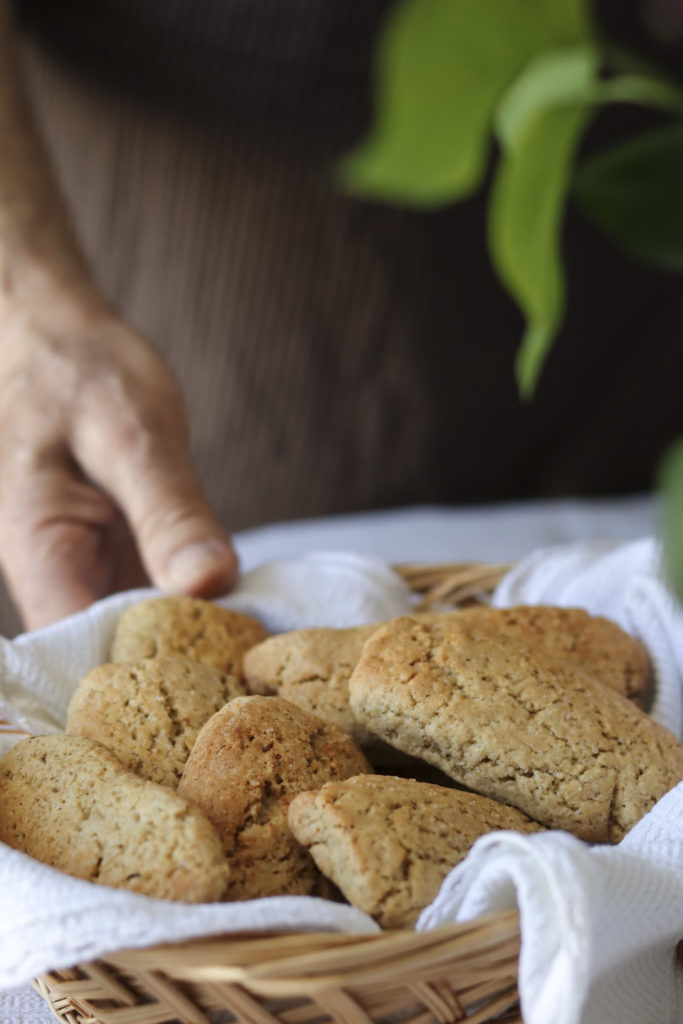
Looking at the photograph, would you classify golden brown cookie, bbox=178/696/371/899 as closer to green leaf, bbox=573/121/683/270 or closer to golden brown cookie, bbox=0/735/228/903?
golden brown cookie, bbox=0/735/228/903

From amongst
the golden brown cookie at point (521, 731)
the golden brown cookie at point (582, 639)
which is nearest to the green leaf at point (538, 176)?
the golden brown cookie at point (521, 731)

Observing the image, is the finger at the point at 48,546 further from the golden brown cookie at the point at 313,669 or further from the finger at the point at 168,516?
the golden brown cookie at the point at 313,669

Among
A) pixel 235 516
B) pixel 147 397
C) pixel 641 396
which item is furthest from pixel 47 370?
pixel 641 396

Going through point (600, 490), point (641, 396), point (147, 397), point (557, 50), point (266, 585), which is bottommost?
point (600, 490)

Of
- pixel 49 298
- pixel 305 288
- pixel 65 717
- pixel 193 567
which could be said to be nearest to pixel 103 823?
pixel 65 717

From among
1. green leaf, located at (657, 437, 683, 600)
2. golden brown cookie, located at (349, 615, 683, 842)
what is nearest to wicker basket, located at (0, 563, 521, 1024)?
golden brown cookie, located at (349, 615, 683, 842)

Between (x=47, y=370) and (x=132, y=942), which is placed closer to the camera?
(x=132, y=942)

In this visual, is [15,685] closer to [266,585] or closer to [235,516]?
[266,585]
